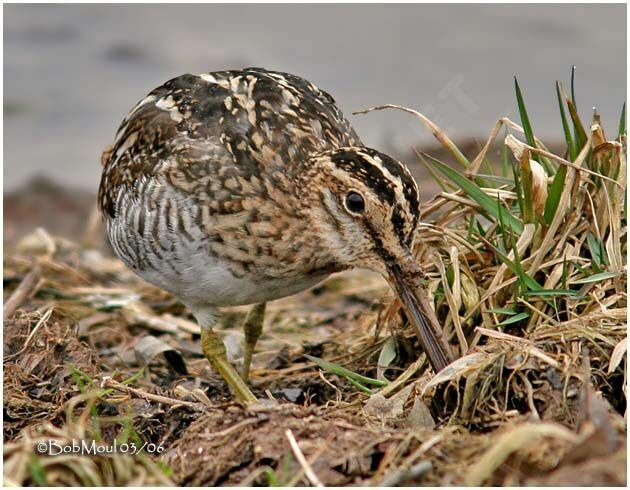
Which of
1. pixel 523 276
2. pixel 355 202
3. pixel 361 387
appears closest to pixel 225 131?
pixel 355 202

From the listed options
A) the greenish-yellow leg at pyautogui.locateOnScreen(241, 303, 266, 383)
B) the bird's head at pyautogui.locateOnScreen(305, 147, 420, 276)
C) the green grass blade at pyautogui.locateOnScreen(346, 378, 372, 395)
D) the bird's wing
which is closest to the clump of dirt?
the bird's wing

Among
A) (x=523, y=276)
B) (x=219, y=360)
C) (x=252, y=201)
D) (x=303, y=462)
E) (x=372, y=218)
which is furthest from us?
→ (x=219, y=360)

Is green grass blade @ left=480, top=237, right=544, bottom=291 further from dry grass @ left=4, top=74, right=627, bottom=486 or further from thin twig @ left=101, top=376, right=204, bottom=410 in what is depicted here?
thin twig @ left=101, top=376, right=204, bottom=410

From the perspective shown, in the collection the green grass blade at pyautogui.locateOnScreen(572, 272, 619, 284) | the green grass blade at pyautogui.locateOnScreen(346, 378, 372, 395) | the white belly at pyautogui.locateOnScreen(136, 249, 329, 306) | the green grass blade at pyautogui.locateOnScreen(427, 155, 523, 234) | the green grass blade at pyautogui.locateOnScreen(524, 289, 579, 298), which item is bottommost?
the green grass blade at pyautogui.locateOnScreen(346, 378, 372, 395)

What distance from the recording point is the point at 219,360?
6.23m

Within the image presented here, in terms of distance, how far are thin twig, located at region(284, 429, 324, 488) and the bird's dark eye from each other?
1427 mm

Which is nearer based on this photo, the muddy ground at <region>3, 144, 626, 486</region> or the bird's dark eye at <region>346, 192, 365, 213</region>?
the muddy ground at <region>3, 144, 626, 486</region>

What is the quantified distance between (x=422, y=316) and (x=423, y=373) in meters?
0.37

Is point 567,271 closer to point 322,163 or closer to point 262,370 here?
point 322,163

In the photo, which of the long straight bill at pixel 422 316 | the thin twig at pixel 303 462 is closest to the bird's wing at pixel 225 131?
the long straight bill at pixel 422 316

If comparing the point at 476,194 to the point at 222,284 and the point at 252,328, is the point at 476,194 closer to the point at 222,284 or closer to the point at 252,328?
the point at 222,284

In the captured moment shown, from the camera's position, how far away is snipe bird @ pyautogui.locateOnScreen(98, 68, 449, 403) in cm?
525

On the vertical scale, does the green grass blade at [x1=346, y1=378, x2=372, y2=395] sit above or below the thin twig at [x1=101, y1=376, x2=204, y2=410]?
below

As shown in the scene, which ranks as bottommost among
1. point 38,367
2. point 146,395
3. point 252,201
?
point 146,395
